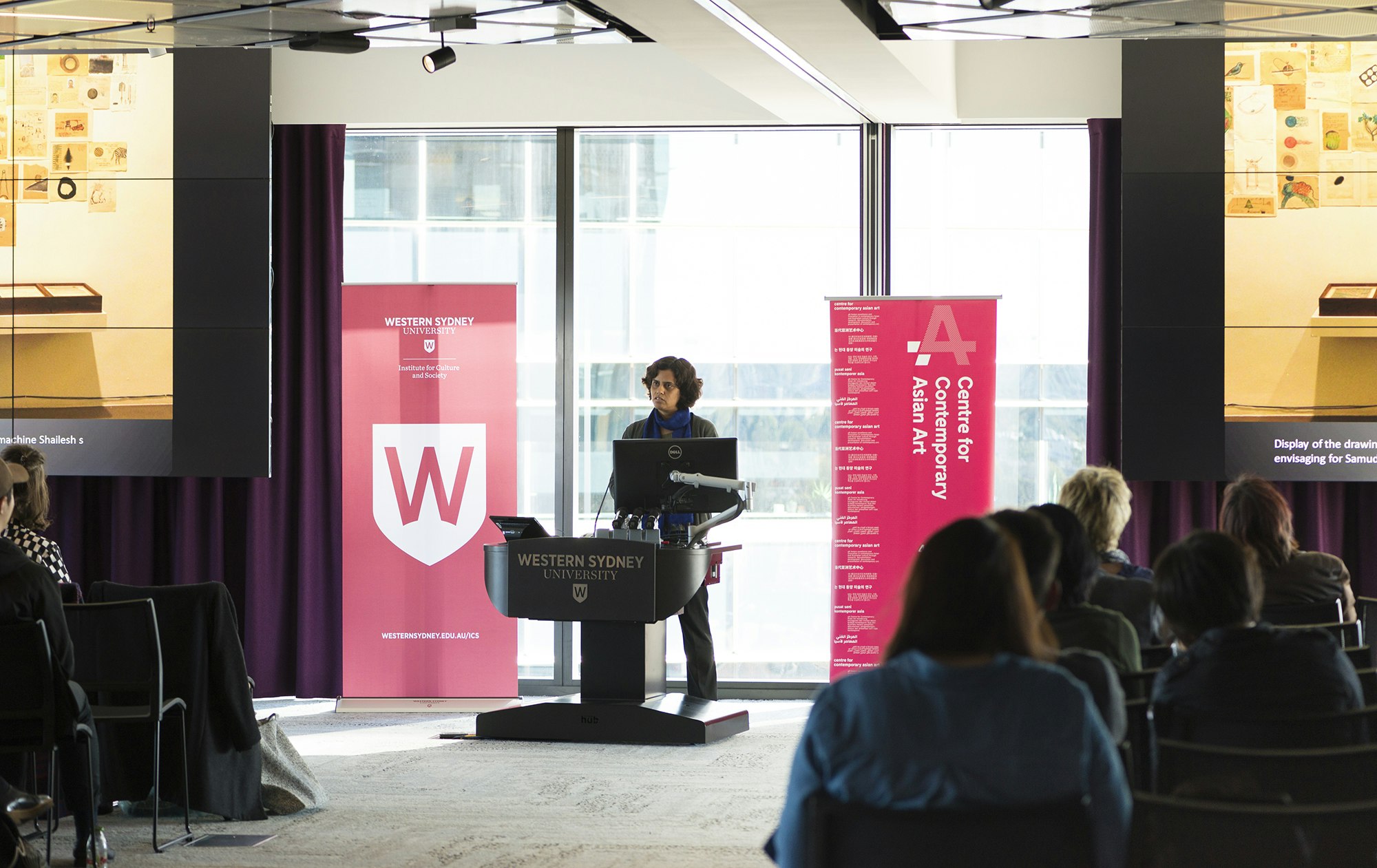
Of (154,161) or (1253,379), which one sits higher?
(154,161)

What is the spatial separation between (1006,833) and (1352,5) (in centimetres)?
395

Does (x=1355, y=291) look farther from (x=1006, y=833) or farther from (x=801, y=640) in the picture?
(x=1006, y=833)

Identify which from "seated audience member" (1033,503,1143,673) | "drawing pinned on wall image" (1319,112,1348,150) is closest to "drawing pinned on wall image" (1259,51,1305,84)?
"drawing pinned on wall image" (1319,112,1348,150)

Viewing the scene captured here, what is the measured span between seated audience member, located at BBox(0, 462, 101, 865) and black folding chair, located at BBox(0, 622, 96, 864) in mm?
30

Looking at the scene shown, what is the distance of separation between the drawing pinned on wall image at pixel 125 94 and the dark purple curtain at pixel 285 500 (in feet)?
2.43

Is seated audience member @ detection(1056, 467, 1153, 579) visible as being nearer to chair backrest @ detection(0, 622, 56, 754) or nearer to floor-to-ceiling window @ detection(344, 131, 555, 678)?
chair backrest @ detection(0, 622, 56, 754)

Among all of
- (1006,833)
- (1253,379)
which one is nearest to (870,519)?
(1253,379)

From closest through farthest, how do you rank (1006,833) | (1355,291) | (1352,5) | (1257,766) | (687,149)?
(1006,833) < (1257,766) < (1352,5) < (1355,291) < (687,149)

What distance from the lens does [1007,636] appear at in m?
1.95

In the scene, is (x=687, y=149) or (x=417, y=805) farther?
(x=687, y=149)

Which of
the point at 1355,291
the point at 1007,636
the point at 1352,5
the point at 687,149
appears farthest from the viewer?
the point at 687,149

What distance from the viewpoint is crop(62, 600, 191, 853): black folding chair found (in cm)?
427

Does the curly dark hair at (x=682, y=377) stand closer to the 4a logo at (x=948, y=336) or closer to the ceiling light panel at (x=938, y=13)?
the 4a logo at (x=948, y=336)

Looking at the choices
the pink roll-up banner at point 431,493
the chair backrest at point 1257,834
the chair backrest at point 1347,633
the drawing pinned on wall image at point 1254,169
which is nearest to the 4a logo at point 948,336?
the drawing pinned on wall image at point 1254,169
